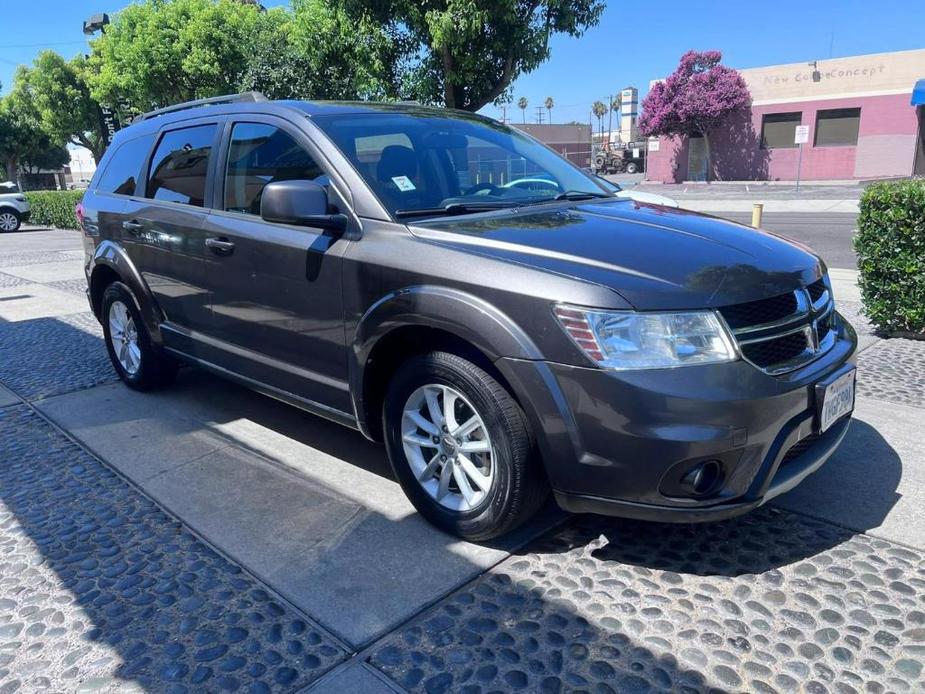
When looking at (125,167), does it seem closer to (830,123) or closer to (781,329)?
(781,329)

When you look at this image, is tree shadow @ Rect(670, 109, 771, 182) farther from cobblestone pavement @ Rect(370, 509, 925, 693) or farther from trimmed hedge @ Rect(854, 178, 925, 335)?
cobblestone pavement @ Rect(370, 509, 925, 693)

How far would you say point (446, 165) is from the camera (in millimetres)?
3678

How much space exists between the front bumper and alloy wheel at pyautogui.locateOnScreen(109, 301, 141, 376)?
3.53 m

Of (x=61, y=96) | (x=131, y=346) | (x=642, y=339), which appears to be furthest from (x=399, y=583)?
(x=61, y=96)

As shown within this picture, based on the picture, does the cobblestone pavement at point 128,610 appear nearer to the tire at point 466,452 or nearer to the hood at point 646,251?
the tire at point 466,452

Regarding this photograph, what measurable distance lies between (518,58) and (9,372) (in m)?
8.33

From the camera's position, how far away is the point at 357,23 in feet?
38.0

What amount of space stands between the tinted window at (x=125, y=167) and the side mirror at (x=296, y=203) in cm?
216

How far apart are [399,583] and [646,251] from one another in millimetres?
1588

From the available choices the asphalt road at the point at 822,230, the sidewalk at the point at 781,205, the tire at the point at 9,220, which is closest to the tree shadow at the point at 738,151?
the sidewalk at the point at 781,205

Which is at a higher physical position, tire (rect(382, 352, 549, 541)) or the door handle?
the door handle

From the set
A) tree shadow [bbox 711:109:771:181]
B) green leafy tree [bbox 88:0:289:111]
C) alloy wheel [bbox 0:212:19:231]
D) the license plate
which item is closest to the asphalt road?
the license plate

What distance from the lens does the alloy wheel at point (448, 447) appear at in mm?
2914

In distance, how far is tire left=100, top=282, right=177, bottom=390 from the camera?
4.96 meters
